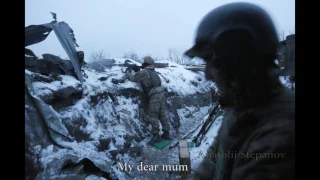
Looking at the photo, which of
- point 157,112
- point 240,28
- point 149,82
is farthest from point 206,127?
point 240,28

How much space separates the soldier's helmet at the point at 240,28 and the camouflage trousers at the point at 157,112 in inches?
23.6

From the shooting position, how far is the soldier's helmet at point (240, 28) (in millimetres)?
1217

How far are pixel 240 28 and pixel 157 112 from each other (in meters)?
0.87

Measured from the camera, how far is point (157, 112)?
173 cm

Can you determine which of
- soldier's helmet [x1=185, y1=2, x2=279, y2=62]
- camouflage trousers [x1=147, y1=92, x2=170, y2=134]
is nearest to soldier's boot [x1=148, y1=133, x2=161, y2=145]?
camouflage trousers [x1=147, y1=92, x2=170, y2=134]

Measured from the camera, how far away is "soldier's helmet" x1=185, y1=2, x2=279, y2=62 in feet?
3.99

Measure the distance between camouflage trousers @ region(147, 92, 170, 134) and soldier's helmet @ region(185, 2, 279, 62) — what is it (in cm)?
60

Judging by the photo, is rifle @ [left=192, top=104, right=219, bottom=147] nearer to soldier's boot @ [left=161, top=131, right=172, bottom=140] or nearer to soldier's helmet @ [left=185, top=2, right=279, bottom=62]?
soldier's boot @ [left=161, top=131, right=172, bottom=140]

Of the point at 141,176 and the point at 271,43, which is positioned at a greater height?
the point at 271,43
